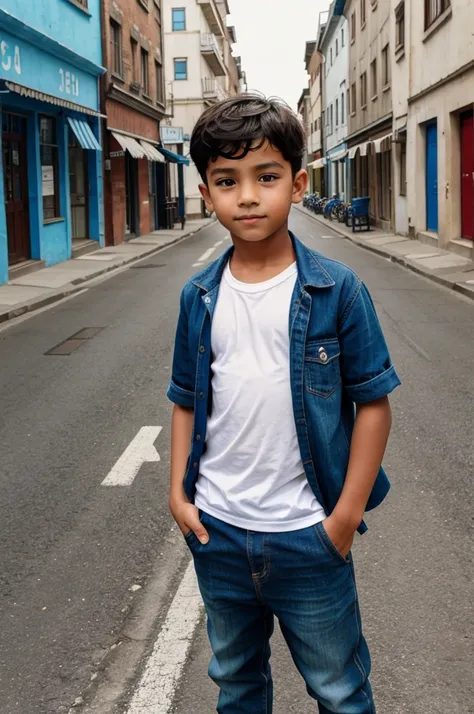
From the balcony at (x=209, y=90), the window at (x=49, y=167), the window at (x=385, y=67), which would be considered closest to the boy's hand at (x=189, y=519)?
the window at (x=49, y=167)

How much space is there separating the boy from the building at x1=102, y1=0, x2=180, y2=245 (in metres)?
24.1

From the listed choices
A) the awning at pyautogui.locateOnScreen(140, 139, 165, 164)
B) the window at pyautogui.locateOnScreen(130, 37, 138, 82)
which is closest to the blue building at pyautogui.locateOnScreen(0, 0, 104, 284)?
the awning at pyautogui.locateOnScreen(140, 139, 165, 164)

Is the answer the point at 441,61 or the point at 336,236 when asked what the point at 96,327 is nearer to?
the point at 441,61

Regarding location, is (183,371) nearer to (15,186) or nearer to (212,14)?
(15,186)

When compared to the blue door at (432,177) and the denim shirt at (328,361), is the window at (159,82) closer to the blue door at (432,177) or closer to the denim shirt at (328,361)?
the blue door at (432,177)

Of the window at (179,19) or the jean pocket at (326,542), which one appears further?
the window at (179,19)

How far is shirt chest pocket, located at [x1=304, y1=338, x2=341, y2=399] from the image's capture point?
76.3 inches

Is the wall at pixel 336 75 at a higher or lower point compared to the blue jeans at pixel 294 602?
higher

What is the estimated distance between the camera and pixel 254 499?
199cm

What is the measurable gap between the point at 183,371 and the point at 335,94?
49896mm

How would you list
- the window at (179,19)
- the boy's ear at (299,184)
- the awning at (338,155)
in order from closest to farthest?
1. the boy's ear at (299,184)
2. the awning at (338,155)
3. the window at (179,19)

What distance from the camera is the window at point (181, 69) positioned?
53.1 m

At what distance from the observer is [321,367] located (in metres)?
1.95

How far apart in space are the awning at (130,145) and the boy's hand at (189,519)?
2465cm
